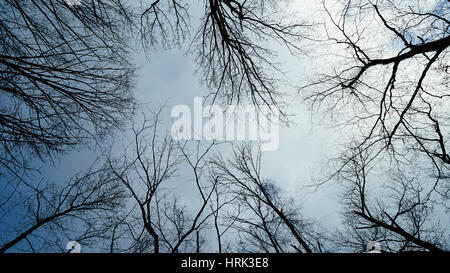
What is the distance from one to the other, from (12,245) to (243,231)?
6361 mm

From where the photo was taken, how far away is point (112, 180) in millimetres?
6445

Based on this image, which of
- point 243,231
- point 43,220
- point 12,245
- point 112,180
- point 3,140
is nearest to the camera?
point 3,140

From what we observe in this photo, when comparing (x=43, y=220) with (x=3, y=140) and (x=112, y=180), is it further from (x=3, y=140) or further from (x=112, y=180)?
(x=3, y=140)
